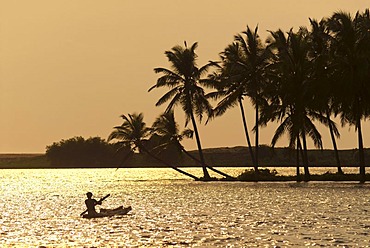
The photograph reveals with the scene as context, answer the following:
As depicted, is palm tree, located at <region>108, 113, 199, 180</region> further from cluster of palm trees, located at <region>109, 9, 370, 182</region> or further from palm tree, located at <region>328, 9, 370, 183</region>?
palm tree, located at <region>328, 9, 370, 183</region>

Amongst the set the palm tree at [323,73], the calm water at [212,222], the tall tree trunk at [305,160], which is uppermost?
the palm tree at [323,73]

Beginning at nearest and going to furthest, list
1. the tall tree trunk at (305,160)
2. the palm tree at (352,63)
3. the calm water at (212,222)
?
the calm water at (212,222) → the palm tree at (352,63) → the tall tree trunk at (305,160)

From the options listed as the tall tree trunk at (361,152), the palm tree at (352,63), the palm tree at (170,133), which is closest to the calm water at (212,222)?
the tall tree trunk at (361,152)

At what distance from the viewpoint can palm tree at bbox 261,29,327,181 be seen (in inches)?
3135

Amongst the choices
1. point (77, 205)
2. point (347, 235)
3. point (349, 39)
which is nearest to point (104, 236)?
point (347, 235)

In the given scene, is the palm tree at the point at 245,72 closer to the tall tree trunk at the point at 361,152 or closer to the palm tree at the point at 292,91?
the palm tree at the point at 292,91

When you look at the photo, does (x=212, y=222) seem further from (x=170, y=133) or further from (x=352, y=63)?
(x=170, y=133)

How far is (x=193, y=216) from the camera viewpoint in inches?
1978

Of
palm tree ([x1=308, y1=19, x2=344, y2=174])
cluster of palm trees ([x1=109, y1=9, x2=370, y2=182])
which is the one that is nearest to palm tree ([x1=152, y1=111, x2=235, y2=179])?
cluster of palm trees ([x1=109, y1=9, x2=370, y2=182])

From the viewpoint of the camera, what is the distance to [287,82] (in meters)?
80.7

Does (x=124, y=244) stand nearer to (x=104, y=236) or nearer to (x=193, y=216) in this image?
(x=104, y=236)

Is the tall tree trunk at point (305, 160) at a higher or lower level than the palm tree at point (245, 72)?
lower

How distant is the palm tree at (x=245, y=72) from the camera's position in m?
88.0

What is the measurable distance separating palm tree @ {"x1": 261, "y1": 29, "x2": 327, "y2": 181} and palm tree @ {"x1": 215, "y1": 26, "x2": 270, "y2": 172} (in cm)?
202
